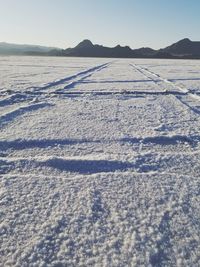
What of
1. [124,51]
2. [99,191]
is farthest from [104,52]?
[99,191]

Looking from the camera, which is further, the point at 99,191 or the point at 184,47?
the point at 184,47

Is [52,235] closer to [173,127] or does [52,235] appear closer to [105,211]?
[105,211]

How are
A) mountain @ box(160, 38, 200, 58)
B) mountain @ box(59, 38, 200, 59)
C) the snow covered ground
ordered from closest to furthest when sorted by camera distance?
the snow covered ground
mountain @ box(59, 38, 200, 59)
mountain @ box(160, 38, 200, 58)

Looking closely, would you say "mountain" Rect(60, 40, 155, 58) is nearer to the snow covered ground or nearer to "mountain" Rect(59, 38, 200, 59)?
"mountain" Rect(59, 38, 200, 59)

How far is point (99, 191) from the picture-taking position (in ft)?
6.23

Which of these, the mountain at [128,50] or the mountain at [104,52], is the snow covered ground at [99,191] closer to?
the mountain at [128,50]

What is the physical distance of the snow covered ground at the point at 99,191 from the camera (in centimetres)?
137

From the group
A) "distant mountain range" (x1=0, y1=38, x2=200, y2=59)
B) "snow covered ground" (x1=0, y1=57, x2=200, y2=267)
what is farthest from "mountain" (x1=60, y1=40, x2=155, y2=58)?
"snow covered ground" (x1=0, y1=57, x2=200, y2=267)

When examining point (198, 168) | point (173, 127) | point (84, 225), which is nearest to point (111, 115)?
point (173, 127)

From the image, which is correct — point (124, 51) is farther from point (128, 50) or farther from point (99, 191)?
point (99, 191)

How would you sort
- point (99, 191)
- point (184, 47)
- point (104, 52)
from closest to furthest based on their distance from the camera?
point (99, 191)
point (104, 52)
point (184, 47)

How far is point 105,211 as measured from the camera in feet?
5.51

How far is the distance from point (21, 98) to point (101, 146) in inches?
113

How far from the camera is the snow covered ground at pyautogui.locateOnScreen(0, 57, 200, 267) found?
4.50 ft
